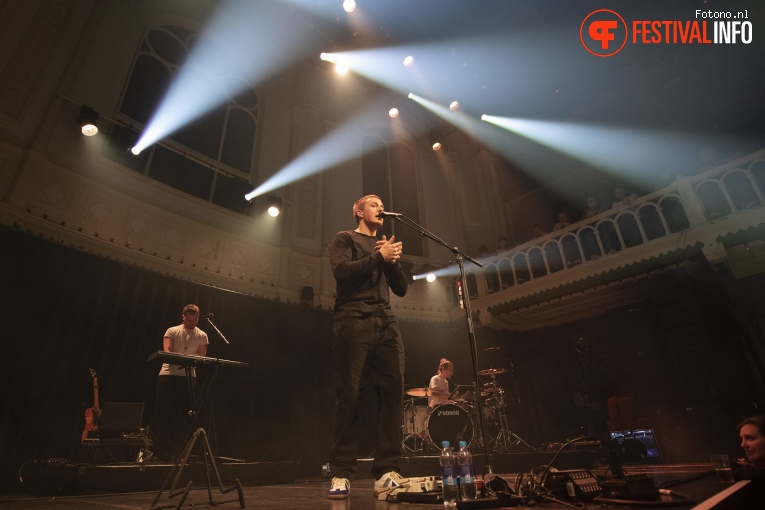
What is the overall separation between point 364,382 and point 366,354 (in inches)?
7.4

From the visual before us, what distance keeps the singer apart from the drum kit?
3.45 meters

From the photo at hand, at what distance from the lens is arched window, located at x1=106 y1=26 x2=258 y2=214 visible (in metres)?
6.39

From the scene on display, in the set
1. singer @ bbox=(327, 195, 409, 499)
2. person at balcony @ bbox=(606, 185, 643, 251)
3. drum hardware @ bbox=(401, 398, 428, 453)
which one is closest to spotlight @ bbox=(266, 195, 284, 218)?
drum hardware @ bbox=(401, 398, 428, 453)

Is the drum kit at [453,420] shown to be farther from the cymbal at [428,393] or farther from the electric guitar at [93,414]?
the electric guitar at [93,414]

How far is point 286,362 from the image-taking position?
6414 millimetres

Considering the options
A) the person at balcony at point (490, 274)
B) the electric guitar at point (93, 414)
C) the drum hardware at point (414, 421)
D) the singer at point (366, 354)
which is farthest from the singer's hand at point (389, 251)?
the person at balcony at point (490, 274)

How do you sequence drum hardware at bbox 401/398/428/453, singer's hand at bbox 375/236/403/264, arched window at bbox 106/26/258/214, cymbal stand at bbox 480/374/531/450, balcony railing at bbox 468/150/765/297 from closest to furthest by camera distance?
singer's hand at bbox 375/236/403/264 < balcony railing at bbox 468/150/765/297 < drum hardware at bbox 401/398/428/453 < cymbal stand at bbox 480/374/531/450 < arched window at bbox 106/26/258/214

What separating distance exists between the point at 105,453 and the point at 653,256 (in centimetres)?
769

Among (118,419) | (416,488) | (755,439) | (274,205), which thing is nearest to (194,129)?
(274,205)

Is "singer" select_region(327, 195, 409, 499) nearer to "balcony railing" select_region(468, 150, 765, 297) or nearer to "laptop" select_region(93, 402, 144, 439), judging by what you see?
"laptop" select_region(93, 402, 144, 439)

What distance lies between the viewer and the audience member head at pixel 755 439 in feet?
7.50

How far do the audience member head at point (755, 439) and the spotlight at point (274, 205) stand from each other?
6545mm

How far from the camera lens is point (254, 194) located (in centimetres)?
742

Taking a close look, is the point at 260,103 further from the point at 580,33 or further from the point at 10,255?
the point at 580,33
